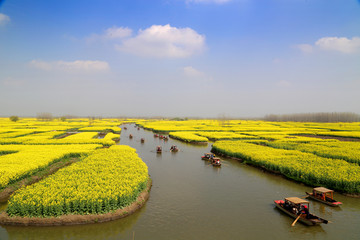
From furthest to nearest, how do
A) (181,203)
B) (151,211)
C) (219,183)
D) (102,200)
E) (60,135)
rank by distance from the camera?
(60,135) < (219,183) < (181,203) < (151,211) < (102,200)

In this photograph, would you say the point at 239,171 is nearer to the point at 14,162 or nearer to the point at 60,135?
the point at 14,162

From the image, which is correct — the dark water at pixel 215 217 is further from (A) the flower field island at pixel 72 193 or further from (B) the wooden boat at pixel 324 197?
(A) the flower field island at pixel 72 193

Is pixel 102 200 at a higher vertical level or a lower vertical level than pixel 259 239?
higher

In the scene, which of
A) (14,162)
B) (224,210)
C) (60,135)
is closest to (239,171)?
(224,210)

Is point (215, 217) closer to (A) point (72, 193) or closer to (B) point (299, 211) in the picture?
(B) point (299, 211)

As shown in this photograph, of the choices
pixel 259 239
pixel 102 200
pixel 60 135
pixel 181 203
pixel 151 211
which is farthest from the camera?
pixel 60 135

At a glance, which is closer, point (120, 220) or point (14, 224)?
point (14, 224)

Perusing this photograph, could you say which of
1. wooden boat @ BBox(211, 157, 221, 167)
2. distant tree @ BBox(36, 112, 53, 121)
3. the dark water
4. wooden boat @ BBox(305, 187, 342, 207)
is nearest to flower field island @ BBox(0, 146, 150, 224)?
the dark water

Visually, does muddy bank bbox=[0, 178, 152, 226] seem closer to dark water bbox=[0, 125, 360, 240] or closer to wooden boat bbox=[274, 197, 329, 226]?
dark water bbox=[0, 125, 360, 240]

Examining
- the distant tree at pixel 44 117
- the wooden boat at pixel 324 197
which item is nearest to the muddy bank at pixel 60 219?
the wooden boat at pixel 324 197
